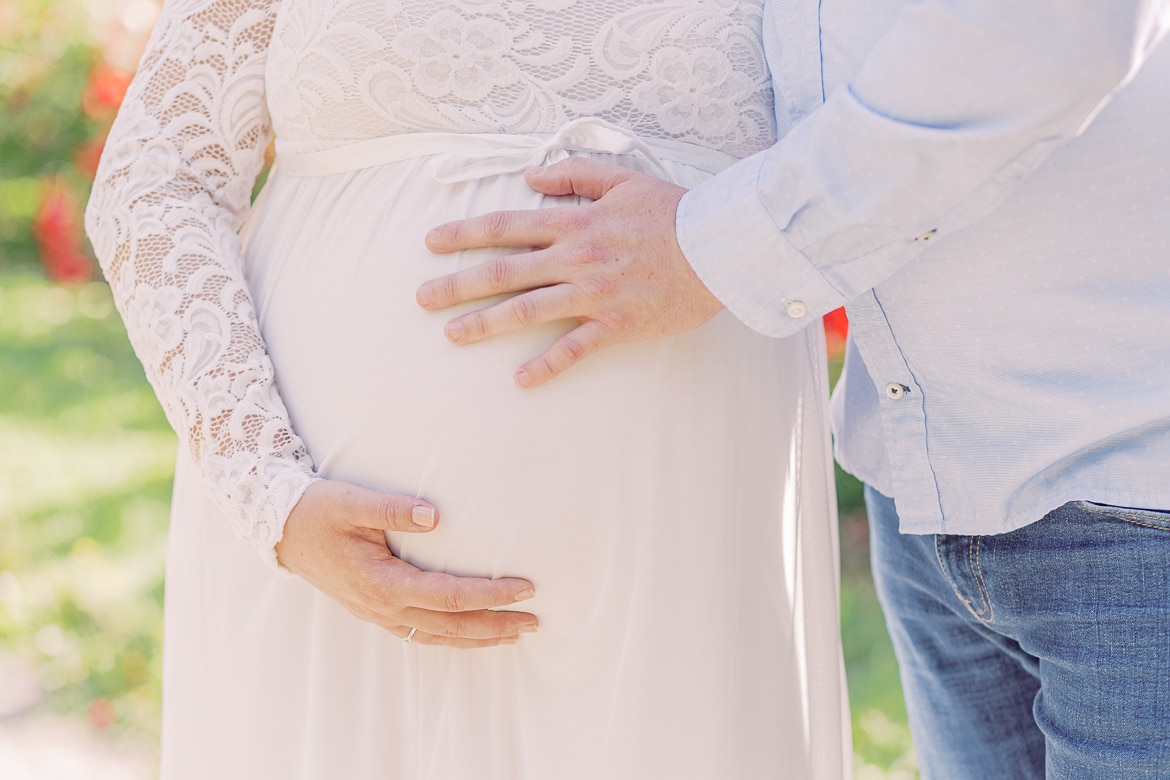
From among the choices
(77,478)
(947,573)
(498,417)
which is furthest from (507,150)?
(77,478)

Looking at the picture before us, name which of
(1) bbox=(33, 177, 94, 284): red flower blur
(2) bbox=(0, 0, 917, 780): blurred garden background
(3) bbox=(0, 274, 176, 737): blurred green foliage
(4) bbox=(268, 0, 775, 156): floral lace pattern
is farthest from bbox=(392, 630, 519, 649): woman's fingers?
(1) bbox=(33, 177, 94, 284): red flower blur

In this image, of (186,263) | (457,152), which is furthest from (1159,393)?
(186,263)

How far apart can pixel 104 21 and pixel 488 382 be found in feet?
19.4

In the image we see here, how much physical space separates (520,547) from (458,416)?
168 mm

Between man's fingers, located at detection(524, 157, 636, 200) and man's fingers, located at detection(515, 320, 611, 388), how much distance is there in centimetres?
17

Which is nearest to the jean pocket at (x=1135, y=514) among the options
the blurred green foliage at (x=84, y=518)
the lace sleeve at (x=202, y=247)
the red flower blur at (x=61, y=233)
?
the lace sleeve at (x=202, y=247)

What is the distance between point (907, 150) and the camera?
100cm

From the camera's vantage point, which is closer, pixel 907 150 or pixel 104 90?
pixel 907 150

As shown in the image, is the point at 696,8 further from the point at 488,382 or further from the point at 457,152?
the point at 488,382

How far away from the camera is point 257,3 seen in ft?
4.61

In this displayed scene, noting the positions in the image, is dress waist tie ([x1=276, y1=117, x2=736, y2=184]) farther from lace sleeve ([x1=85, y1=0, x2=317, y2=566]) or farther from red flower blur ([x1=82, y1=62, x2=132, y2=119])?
red flower blur ([x1=82, y1=62, x2=132, y2=119])

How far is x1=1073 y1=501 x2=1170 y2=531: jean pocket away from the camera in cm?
108

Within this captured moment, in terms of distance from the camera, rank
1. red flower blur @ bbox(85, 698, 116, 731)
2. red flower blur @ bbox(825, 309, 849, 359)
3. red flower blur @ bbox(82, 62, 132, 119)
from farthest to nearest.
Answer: red flower blur @ bbox(82, 62, 132, 119) < red flower blur @ bbox(825, 309, 849, 359) < red flower blur @ bbox(85, 698, 116, 731)

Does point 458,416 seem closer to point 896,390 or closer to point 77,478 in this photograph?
point 896,390
